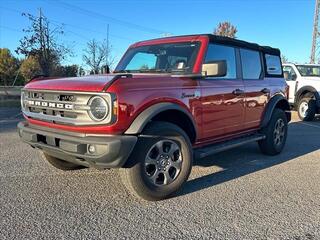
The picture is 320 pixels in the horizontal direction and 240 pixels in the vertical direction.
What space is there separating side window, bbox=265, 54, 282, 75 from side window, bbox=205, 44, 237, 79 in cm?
143

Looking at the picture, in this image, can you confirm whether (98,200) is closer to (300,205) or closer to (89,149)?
(89,149)

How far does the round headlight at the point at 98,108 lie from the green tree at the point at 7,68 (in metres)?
65.2

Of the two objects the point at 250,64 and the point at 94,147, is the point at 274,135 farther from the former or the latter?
the point at 94,147

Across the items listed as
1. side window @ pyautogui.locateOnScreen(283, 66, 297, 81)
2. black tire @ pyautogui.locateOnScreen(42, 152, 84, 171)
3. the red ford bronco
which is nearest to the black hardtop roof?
the red ford bronco

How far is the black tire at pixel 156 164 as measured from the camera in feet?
13.8

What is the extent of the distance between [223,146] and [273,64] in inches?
105

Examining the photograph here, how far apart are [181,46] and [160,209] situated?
8.02 ft

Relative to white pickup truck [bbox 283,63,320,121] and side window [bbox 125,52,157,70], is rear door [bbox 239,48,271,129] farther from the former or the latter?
white pickup truck [bbox 283,63,320,121]

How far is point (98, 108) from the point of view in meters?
4.02

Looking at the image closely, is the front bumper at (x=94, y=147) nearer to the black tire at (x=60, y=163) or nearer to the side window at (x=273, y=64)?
the black tire at (x=60, y=163)

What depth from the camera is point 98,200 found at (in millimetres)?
4414

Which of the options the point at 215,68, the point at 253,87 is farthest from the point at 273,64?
the point at 215,68

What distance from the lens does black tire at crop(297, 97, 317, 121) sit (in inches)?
512

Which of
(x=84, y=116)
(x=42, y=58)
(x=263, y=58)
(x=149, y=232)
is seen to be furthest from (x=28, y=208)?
(x=42, y=58)
